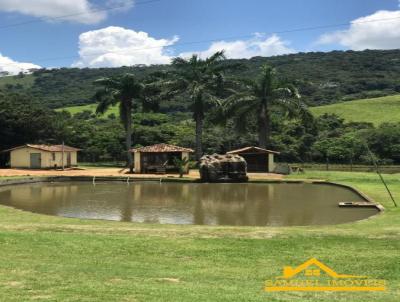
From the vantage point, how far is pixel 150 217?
1731 centimetres

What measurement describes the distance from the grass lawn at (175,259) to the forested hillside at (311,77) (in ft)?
260

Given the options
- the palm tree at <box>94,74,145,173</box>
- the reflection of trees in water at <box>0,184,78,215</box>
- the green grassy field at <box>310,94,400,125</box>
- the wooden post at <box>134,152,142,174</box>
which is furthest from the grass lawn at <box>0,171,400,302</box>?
the green grassy field at <box>310,94,400,125</box>

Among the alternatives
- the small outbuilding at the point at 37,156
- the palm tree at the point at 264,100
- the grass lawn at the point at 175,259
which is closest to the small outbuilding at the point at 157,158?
the palm tree at the point at 264,100

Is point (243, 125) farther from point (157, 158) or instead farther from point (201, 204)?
point (201, 204)

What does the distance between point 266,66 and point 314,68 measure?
7653 centimetres

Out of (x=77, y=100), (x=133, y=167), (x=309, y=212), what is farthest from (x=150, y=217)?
(x=77, y=100)

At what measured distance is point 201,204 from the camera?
21641 mm

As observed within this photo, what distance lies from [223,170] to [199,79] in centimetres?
1448

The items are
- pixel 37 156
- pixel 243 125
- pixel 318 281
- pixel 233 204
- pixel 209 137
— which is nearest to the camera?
pixel 318 281

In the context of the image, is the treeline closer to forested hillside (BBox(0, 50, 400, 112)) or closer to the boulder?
the boulder

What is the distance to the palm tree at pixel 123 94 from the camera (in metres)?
49.7

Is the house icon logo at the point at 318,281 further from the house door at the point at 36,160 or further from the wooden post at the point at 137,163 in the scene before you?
the house door at the point at 36,160

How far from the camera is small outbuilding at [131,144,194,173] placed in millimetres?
41594

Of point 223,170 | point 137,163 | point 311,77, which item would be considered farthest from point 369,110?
point 223,170
